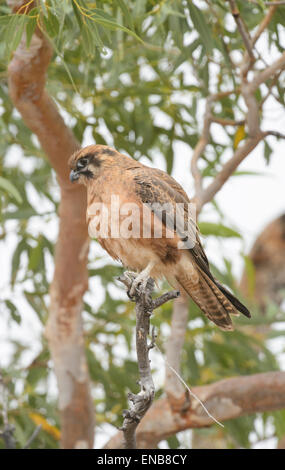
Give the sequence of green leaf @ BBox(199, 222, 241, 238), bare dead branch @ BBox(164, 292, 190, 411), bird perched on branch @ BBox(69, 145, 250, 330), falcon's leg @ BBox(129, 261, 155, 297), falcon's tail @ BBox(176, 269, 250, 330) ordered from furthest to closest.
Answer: green leaf @ BBox(199, 222, 241, 238), bare dead branch @ BBox(164, 292, 190, 411), falcon's tail @ BBox(176, 269, 250, 330), bird perched on branch @ BBox(69, 145, 250, 330), falcon's leg @ BBox(129, 261, 155, 297)

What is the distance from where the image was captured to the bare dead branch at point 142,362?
76.3 inches

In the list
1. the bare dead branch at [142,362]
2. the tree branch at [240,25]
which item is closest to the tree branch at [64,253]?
→ the tree branch at [240,25]

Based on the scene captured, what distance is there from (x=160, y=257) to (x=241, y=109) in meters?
1.40

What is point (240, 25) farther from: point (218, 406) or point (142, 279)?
point (218, 406)

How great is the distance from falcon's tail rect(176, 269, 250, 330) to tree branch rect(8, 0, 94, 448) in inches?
32.3

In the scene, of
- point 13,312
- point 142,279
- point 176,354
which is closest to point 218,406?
point 176,354

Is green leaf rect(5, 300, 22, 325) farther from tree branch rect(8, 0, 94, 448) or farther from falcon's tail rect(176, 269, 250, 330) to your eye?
falcon's tail rect(176, 269, 250, 330)

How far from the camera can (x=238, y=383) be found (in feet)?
10.2

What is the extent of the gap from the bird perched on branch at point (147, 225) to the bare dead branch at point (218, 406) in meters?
0.56

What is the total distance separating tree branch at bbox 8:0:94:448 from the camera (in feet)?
9.24

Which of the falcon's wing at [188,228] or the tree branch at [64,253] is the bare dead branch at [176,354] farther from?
the tree branch at [64,253]

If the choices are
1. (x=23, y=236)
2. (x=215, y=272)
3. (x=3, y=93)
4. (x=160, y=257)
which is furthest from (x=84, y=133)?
(x=160, y=257)

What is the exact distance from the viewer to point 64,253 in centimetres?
334

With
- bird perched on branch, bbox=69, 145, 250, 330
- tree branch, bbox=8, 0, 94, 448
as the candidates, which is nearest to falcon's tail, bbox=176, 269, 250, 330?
bird perched on branch, bbox=69, 145, 250, 330
